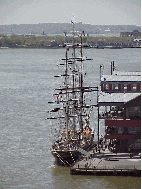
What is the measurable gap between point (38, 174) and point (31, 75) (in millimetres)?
89051

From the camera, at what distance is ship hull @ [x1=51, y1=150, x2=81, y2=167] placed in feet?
189

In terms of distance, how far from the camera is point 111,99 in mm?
60312

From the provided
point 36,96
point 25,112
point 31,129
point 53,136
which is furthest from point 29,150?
point 36,96

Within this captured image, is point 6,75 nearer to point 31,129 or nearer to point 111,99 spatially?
point 31,129

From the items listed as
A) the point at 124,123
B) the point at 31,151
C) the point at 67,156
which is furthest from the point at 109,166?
the point at 31,151

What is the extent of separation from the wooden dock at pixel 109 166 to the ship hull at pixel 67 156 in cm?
85

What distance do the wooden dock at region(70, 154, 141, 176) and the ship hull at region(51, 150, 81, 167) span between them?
85 cm

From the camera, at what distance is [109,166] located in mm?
55125

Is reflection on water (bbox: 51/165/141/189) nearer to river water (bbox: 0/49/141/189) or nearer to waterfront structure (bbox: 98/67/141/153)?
river water (bbox: 0/49/141/189)

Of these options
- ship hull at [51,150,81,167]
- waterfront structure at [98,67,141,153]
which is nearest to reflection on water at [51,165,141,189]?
ship hull at [51,150,81,167]

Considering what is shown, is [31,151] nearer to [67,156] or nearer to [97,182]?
[67,156]

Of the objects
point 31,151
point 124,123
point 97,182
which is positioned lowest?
point 97,182

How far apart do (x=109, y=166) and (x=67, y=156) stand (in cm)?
399

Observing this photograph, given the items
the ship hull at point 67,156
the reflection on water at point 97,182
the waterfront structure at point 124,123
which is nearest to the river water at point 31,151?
the reflection on water at point 97,182
